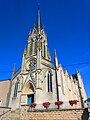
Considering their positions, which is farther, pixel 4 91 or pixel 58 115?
pixel 4 91

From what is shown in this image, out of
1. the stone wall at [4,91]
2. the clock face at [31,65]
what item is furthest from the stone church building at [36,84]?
the stone wall at [4,91]

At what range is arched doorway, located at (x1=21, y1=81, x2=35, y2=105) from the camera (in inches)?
899

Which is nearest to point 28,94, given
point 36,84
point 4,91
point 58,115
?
point 36,84

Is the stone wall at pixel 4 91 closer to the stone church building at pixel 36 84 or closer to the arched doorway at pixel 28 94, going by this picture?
the stone church building at pixel 36 84

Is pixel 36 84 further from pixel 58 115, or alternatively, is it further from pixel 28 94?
pixel 58 115

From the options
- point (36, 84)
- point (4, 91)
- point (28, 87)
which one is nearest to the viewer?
point (36, 84)

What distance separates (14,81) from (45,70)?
726 cm

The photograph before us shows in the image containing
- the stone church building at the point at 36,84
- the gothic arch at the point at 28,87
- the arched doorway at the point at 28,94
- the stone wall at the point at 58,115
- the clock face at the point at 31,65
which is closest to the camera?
the stone wall at the point at 58,115

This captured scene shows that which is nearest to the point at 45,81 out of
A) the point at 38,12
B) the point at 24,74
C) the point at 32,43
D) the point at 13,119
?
the point at 24,74

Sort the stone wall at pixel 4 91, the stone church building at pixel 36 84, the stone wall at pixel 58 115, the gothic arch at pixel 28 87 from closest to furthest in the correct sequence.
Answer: the stone wall at pixel 58 115, the stone church building at pixel 36 84, the gothic arch at pixel 28 87, the stone wall at pixel 4 91

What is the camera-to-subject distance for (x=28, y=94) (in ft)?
76.4

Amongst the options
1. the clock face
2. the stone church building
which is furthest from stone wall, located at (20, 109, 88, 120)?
the clock face

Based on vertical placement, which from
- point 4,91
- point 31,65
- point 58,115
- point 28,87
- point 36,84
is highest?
point 31,65

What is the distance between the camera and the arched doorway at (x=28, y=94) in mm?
22825
